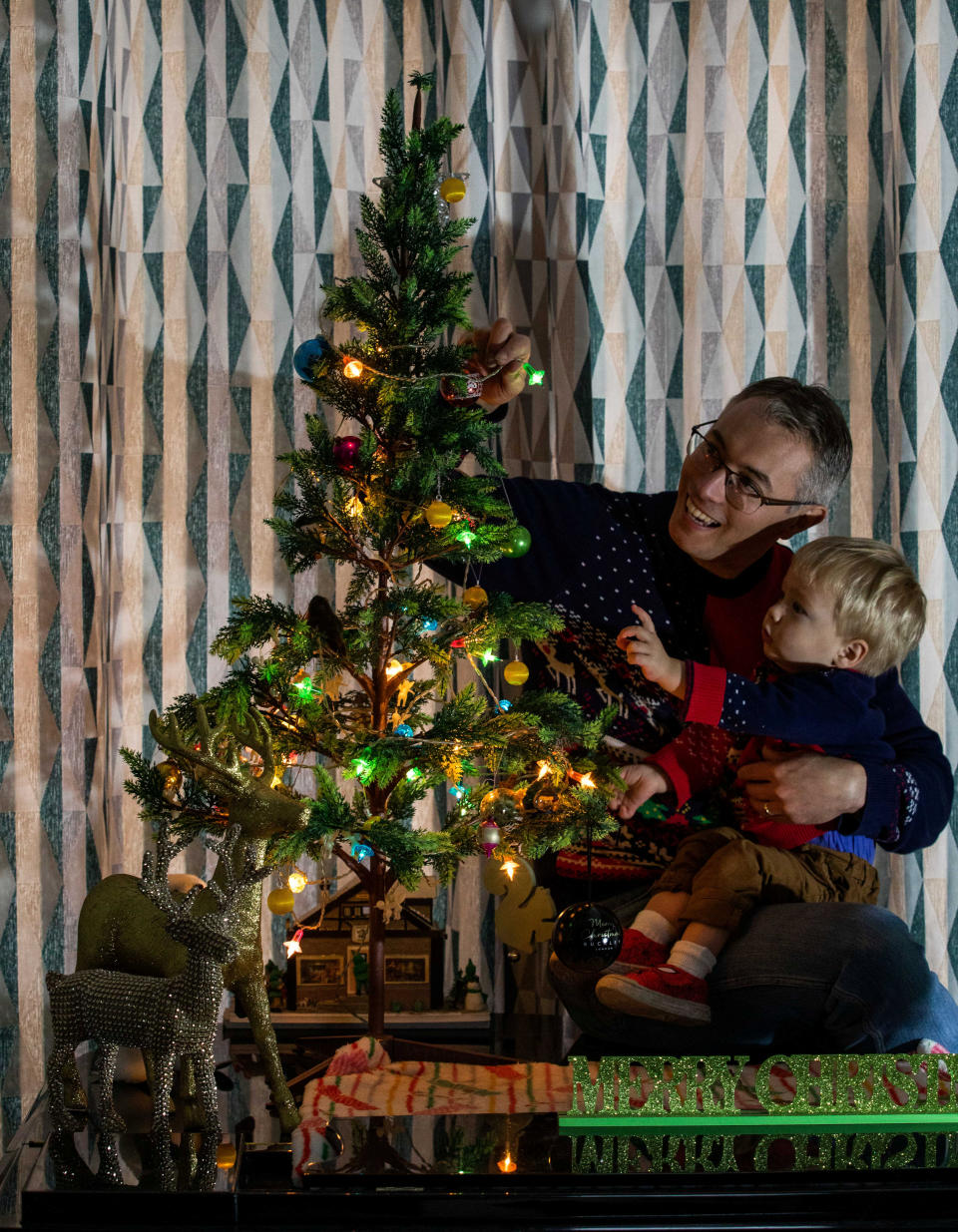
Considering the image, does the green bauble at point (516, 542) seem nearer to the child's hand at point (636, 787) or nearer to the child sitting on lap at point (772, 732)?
the child sitting on lap at point (772, 732)

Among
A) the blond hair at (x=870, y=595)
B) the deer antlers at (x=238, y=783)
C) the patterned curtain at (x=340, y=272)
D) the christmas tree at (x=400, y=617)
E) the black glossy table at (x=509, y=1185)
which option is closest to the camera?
the black glossy table at (x=509, y=1185)

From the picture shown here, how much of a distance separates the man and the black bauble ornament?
0.19 metres

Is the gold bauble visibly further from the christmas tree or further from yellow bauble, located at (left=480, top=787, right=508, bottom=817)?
yellow bauble, located at (left=480, top=787, right=508, bottom=817)

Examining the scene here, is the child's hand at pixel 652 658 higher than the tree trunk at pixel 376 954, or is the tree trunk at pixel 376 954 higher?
the child's hand at pixel 652 658

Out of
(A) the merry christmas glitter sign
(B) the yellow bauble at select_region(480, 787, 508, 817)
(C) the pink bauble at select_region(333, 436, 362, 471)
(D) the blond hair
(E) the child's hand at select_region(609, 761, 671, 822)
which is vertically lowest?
(A) the merry christmas glitter sign

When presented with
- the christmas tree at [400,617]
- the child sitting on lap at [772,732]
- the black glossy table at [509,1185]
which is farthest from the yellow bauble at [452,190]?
the black glossy table at [509,1185]

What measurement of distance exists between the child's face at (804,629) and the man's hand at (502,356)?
469 millimetres

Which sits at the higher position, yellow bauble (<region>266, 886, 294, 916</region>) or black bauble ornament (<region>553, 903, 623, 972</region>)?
yellow bauble (<region>266, 886, 294, 916</region>)

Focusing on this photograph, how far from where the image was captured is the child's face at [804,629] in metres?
1.73

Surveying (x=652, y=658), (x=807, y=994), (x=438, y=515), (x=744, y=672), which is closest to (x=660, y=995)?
(x=807, y=994)

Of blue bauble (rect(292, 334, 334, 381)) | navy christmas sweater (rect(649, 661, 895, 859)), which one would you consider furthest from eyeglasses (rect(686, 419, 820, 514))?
blue bauble (rect(292, 334, 334, 381))

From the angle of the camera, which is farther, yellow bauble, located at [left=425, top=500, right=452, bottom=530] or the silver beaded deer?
yellow bauble, located at [left=425, top=500, right=452, bottom=530]

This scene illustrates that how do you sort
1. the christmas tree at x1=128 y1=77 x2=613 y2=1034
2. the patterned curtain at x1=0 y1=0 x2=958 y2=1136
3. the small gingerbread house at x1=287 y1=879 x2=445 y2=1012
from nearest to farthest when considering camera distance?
1. the christmas tree at x1=128 y1=77 x2=613 y2=1034
2. the small gingerbread house at x1=287 y1=879 x2=445 y2=1012
3. the patterned curtain at x1=0 y1=0 x2=958 y2=1136

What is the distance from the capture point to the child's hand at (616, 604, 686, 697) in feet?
5.31
